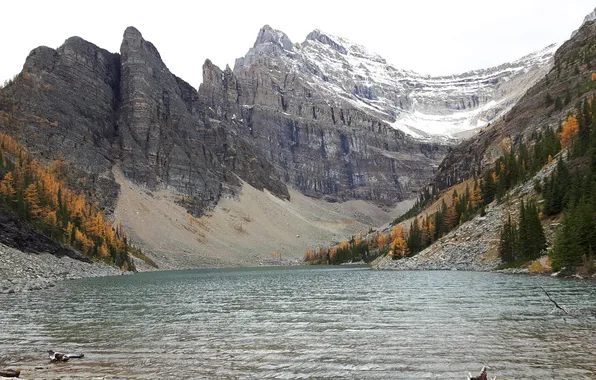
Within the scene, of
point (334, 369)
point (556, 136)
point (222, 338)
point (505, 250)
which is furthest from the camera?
point (556, 136)

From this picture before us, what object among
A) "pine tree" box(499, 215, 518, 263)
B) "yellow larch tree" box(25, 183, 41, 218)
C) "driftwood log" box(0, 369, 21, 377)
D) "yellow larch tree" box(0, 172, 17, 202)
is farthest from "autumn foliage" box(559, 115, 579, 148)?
"yellow larch tree" box(25, 183, 41, 218)

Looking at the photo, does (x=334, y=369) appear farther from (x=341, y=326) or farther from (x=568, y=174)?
(x=568, y=174)

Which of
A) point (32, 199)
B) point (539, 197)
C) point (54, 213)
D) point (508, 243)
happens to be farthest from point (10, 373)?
point (54, 213)

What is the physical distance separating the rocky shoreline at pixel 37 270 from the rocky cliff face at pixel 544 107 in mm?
106444

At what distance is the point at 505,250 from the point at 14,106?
202877 mm

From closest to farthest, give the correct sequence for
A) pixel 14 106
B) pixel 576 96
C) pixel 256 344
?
pixel 256 344
pixel 576 96
pixel 14 106

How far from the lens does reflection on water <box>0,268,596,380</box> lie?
55.5ft

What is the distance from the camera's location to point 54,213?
11275 cm

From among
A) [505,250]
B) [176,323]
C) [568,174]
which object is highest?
[568,174]

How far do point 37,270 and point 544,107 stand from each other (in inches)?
4942

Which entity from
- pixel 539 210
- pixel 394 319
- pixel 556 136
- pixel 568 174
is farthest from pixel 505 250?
pixel 394 319

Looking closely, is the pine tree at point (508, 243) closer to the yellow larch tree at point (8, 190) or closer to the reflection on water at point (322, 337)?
the reflection on water at point (322, 337)

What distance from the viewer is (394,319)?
27547 millimetres

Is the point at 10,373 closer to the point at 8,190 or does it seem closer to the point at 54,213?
the point at 8,190
